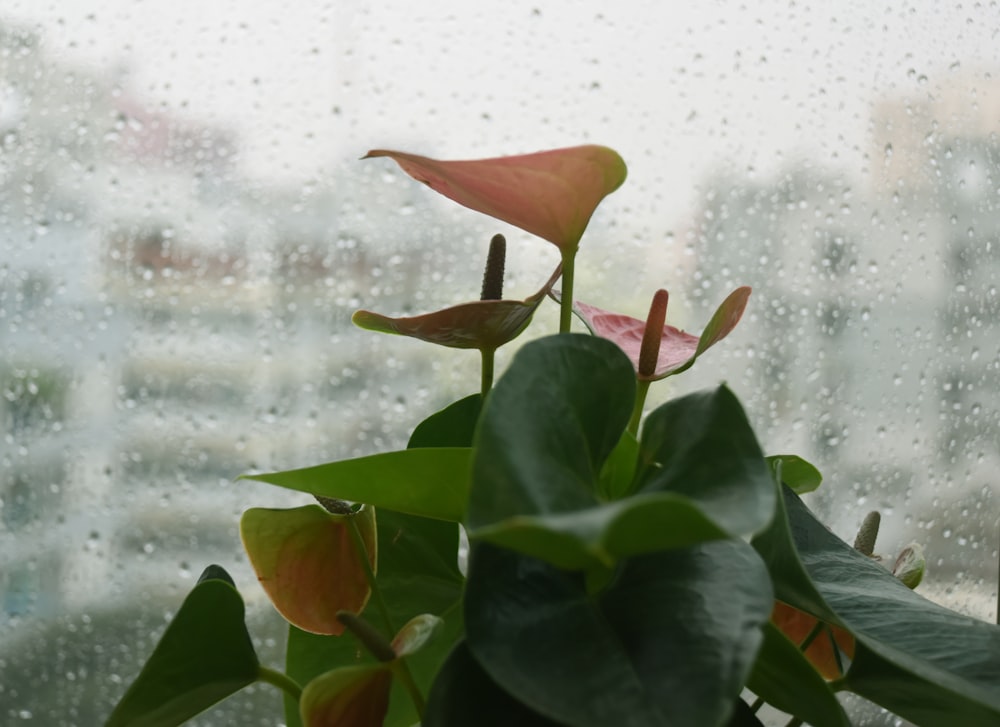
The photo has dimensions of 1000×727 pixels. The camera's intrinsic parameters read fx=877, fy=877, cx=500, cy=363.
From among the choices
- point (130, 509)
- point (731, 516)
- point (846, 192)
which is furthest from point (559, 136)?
point (731, 516)

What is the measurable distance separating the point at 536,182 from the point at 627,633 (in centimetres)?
21

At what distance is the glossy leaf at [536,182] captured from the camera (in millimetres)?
388

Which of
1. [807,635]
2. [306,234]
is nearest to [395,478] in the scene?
[807,635]

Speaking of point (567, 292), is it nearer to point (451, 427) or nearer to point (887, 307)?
point (451, 427)

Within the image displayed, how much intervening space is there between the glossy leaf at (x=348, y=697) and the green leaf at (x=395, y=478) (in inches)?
2.8

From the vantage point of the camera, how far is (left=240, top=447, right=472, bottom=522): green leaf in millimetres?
362

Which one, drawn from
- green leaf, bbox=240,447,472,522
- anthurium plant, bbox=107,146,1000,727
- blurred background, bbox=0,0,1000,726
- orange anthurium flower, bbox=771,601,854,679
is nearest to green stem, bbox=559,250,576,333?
anthurium plant, bbox=107,146,1000,727

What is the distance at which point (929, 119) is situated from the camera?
0.93m

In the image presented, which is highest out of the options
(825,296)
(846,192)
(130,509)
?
(846,192)

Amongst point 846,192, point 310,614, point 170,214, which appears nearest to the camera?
point 310,614

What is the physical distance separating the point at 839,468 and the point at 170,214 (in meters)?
0.71

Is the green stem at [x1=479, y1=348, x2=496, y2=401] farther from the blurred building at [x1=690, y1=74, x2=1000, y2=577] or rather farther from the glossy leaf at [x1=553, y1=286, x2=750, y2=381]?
the blurred building at [x1=690, y1=74, x2=1000, y2=577]

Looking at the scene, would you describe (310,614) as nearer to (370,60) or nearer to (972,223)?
(370,60)

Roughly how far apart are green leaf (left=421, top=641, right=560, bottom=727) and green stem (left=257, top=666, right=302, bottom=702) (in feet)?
0.43
